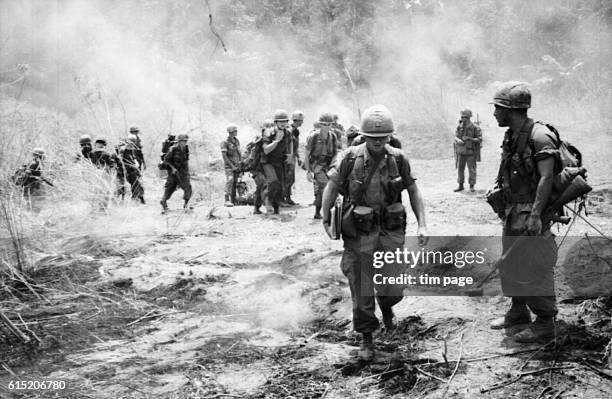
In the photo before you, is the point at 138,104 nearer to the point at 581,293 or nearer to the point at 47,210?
the point at 47,210

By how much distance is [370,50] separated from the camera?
2492 cm

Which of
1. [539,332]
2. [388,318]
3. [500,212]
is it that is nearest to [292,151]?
[388,318]

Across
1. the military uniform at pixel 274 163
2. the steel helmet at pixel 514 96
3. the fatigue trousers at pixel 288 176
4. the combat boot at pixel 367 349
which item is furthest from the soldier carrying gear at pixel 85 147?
the steel helmet at pixel 514 96

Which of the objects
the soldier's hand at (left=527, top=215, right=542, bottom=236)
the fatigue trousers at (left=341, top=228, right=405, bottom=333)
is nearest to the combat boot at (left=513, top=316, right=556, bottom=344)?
the soldier's hand at (left=527, top=215, right=542, bottom=236)

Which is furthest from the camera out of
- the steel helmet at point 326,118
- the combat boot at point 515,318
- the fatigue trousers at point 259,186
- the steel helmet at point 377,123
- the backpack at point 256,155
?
the fatigue trousers at point 259,186

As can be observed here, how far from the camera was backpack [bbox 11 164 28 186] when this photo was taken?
5.47 metres

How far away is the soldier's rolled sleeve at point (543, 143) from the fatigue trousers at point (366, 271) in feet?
3.58

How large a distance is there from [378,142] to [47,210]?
170 inches

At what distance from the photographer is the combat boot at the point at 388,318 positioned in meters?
4.32

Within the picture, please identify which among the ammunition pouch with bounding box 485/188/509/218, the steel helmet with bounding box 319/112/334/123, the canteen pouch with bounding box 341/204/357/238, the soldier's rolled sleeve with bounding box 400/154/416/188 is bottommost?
the canteen pouch with bounding box 341/204/357/238

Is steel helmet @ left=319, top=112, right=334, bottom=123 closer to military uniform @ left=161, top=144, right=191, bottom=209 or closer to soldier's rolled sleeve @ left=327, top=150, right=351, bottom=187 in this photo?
military uniform @ left=161, top=144, right=191, bottom=209

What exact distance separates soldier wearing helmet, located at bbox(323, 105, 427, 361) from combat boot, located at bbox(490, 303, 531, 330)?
793 millimetres

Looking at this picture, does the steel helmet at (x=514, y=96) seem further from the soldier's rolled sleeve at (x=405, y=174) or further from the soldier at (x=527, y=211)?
the soldier's rolled sleeve at (x=405, y=174)

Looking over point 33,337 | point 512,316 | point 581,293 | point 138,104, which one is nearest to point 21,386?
point 33,337
